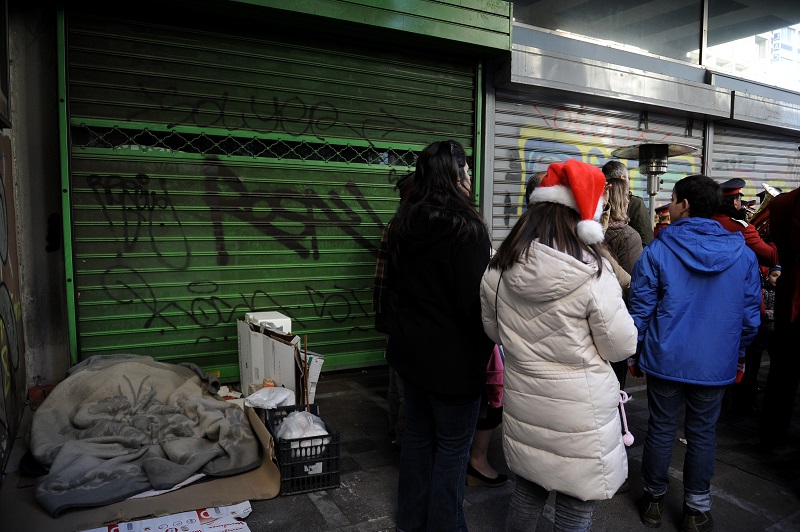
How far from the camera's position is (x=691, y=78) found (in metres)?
8.45

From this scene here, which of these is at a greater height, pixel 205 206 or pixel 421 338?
pixel 205 206

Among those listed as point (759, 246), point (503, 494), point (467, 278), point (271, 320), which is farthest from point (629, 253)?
point (271, 320)

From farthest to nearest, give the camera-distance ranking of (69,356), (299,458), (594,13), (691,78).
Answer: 1. (691,78)
2. (594,13)
3. (69,356)
4. (299,458)

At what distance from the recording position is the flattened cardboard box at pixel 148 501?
3045mm

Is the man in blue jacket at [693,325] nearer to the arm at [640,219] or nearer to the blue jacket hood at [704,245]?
the blue jacket hood at [704,245]

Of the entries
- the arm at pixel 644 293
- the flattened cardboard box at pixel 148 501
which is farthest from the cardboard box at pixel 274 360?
the arm at pixel 644 293

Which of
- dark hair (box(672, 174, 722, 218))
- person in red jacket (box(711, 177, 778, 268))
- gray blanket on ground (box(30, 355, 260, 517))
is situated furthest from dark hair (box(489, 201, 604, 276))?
person in red jacket (box(711, 177, 778, 268))

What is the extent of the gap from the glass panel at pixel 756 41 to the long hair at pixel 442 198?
25.3 ft

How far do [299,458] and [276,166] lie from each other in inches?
119

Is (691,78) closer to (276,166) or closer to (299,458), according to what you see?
(276,166)

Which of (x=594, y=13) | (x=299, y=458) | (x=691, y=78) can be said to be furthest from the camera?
(x=691, y=78)

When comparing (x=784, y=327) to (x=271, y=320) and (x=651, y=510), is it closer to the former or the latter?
(x=651, y=510)

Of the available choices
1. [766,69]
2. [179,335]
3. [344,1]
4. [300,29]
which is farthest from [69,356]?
[766,69]

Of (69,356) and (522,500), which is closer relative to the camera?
(522,500)
